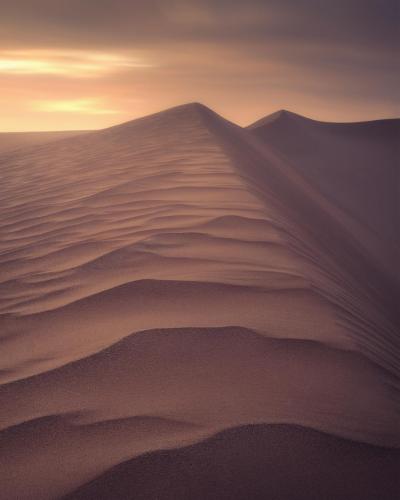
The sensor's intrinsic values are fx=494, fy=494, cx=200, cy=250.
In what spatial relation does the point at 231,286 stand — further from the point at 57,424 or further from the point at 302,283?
the point at 57,424

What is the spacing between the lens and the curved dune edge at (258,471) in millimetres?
891

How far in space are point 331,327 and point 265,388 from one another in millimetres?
368

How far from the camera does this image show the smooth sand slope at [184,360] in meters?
0.94

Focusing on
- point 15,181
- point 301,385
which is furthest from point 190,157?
point 301,385

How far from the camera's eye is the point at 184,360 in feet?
4.16

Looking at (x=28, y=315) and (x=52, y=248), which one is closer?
(x=28, y=315)

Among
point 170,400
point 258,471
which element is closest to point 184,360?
point 170,400

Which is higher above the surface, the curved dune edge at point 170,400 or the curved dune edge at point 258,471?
the curved dune edge at point 170,400

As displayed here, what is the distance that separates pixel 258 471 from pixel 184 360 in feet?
1.31

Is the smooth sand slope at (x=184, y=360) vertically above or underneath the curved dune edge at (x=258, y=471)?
above

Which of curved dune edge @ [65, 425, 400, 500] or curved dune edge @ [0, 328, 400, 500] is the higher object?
curved dune edge @ [0, 328, 400, 500]

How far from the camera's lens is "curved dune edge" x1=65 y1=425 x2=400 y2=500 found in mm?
891

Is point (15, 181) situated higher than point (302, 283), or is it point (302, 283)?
point (15, 181)

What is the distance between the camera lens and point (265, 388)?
1.15m
